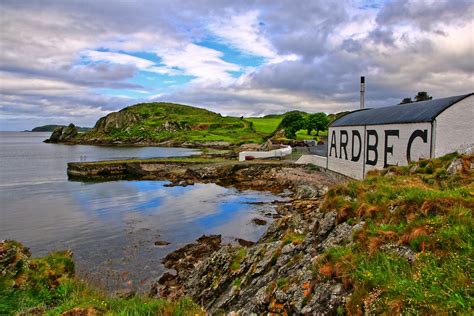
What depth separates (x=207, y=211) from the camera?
3216cm

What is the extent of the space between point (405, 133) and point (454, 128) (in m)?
3.50

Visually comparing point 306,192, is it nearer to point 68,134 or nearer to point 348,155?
point 348,155

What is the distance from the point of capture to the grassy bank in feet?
27.0

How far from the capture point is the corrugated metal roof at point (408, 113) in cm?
2420

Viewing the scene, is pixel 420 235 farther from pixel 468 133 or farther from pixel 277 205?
pixel 277 205

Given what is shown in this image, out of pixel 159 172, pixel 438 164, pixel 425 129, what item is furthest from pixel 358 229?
pixel 159 172

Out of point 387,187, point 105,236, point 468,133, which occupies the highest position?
point 468,133

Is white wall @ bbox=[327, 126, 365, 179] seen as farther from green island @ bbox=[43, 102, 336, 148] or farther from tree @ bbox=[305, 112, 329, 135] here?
green island @ bbox=[43, 102, 336, 148]

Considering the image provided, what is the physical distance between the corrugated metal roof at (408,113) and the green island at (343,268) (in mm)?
10158

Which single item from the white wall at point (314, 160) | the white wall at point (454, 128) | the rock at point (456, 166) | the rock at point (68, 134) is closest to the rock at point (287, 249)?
the rock at point (456, 166)

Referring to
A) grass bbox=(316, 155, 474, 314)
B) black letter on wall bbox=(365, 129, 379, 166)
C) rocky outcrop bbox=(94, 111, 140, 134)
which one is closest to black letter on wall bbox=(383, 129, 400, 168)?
black letter on wall bbox=(365, 129, 379, 166)

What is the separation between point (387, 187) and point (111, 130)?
193 meters

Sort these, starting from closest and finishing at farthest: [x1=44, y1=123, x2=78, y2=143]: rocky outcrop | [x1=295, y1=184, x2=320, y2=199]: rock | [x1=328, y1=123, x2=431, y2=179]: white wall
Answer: [x1=328, y1=123, x2=431, y2=179]: white wall, [x1=295, y1=184, x2=320, y2=199]: rock, [x1=44, y1=123, x2=78, y2=143]: rocky outcrop

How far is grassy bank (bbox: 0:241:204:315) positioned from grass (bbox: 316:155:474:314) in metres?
4.24
